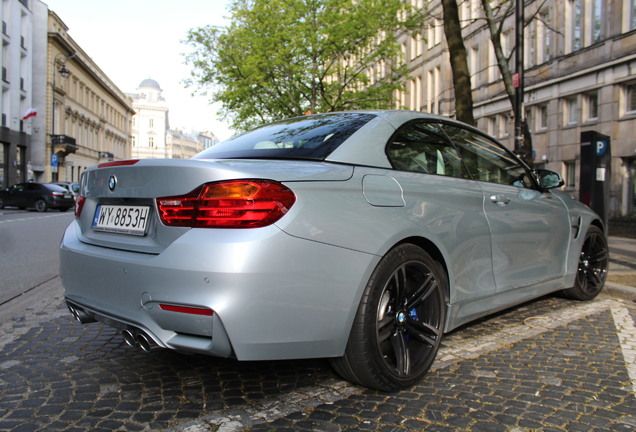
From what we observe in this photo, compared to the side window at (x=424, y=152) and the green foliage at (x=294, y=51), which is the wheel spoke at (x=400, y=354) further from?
the green foliage at (x=294, y=51)

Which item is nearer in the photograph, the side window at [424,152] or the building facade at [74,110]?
the side window at [424,152]

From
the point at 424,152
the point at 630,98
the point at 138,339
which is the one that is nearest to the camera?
the point at 138,339

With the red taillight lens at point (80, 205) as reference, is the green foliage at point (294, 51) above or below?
above

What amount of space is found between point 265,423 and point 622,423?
1.63 meters

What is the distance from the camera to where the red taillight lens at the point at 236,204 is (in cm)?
236

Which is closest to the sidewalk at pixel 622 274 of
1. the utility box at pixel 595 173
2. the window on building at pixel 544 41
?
the utility box at pixel 595 173

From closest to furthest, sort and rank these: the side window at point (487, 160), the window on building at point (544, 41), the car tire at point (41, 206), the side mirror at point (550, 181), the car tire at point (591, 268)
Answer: the side window at point (487, 160), the side mirror at point (550, 181), the car tire at point (591, 268), the window on building at point (544, 41), the car tire at point (41, 206)

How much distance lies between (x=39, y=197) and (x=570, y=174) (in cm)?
2494

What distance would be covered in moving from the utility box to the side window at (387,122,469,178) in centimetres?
514

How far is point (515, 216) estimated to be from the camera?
3.91 meters

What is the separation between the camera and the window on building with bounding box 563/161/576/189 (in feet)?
76.2

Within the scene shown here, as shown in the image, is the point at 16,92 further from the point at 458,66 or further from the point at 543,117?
Answer: the point at 458,66

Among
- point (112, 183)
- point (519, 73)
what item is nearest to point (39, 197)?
point (519, 73)

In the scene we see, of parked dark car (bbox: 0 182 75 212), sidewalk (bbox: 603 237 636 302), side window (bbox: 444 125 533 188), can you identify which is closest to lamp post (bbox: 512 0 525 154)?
sidewalk (bbox: 603 237 636 302)
